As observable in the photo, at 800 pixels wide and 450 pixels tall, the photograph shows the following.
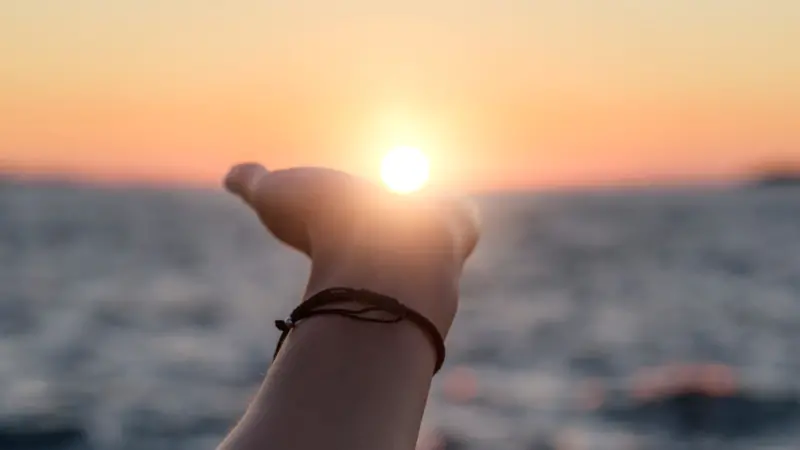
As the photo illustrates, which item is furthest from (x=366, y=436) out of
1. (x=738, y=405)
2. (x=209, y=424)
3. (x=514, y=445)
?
(x=738, y=405)

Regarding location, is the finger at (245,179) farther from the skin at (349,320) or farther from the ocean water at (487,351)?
the ocean water at (487,351)

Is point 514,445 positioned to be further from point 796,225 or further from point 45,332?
point 796,225

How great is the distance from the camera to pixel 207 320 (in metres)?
13.9

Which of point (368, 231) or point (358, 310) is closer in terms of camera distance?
point (358, 310)

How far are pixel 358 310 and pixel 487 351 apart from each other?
9.92 m

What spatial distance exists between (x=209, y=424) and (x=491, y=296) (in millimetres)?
10696

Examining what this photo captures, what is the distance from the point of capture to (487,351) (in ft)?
37.2

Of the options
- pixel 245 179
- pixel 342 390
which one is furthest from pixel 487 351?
pixel 342 390

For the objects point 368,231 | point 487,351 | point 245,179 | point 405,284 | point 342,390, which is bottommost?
point 342,390

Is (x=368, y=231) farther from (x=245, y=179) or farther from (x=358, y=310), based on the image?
(x=245, y=179)

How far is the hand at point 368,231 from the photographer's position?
1.69m

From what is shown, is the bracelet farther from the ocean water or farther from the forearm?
the ocean water

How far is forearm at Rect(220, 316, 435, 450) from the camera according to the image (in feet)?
4.58

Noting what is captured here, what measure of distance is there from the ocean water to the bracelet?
4.20 ft
